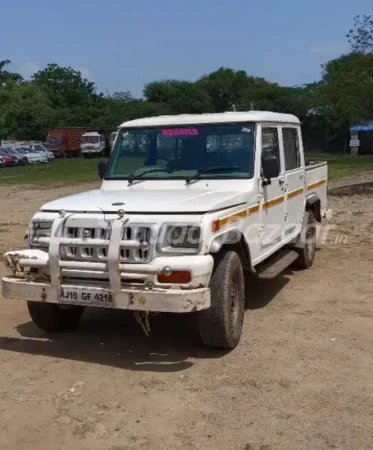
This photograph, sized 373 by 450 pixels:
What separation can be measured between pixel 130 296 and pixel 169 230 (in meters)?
0.59

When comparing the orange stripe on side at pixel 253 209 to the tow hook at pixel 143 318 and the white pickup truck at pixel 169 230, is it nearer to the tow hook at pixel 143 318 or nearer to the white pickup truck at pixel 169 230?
the white pickup truck at pixel 169 230

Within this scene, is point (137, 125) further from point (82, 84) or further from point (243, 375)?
point (82, 84)

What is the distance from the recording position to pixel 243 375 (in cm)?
488

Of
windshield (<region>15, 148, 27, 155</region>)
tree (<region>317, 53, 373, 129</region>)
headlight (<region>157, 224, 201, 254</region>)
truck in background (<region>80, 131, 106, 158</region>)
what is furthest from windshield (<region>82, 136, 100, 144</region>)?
headlight (<region>157, 224, 201, 254</region>)

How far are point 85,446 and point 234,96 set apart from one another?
6268cm

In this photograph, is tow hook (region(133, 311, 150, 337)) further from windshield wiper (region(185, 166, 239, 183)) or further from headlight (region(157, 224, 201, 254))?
windshield wiper (region(185, 166, 239, 183))

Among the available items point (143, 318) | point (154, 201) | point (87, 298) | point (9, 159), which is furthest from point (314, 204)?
point (9, 159)

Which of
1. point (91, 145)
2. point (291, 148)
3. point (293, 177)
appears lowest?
point (91, 145)

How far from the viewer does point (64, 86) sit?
79.6 meters

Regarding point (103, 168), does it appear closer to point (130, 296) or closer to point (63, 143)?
point (130, 296)

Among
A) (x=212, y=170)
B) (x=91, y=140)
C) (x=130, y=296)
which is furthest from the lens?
(x=91, y=140)

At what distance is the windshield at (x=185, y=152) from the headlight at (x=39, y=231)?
4.71 ft

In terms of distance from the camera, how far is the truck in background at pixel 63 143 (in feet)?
165

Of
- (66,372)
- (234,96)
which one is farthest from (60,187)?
(234,96)
